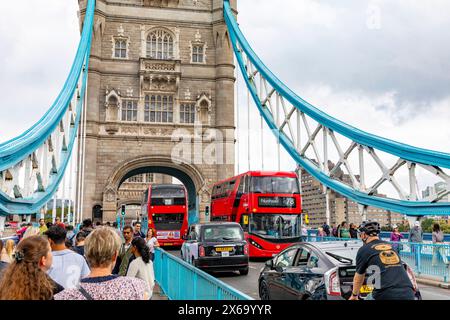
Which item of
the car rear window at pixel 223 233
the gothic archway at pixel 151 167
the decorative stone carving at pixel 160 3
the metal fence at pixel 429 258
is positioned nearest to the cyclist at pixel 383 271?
the metal fence at pixel 429 258

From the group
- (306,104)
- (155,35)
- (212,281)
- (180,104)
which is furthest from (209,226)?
(155,35)

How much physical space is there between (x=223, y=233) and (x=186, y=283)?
232 inches

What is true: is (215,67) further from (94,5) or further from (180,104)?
(94,5)

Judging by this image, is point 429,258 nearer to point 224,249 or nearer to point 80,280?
point 224,249

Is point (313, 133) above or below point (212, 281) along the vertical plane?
above

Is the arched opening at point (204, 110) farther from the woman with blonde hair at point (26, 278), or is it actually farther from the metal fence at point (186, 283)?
the woman with blonde hair at point (26, 278)

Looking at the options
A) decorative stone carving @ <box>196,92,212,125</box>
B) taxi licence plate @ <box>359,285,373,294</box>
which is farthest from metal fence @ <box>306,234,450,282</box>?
decorative stone carving @ <box>196,92,212,125</box>

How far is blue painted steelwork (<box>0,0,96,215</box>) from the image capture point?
13906 millimetres

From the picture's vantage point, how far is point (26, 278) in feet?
8.96

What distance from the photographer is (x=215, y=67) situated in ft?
111

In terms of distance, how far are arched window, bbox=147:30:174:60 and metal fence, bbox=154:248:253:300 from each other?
2421 cm

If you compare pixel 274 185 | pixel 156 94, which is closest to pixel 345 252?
pixel 274 185

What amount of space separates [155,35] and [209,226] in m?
23.8

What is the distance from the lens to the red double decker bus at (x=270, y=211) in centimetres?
1734
